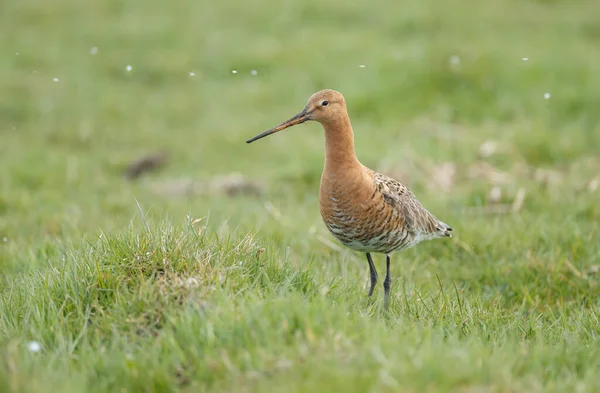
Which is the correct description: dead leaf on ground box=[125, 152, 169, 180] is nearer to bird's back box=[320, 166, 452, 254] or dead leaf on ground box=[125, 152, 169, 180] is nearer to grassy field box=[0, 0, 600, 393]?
grassy field box=[0, 0, 600, 393]

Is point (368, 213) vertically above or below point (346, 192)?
below

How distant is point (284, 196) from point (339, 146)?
383cm

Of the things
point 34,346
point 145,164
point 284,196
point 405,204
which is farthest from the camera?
point 145,164

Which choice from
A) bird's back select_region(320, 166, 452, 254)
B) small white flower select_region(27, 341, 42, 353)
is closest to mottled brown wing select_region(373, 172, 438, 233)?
bird's back select_region(320, 166, 452, 254)

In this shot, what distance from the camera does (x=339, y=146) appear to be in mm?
5598

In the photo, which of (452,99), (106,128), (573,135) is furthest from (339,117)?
(106,128)

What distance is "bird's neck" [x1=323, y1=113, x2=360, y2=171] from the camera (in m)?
5.57

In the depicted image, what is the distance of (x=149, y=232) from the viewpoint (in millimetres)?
4867

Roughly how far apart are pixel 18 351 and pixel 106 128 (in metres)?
8.39

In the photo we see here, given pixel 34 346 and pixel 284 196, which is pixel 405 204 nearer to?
pixel 34 346

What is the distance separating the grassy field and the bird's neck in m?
0.72

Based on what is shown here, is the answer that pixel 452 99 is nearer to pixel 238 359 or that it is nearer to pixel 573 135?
pixel 573 135

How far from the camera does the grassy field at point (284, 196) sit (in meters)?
3.92

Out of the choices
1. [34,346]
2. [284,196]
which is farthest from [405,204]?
[284,196]
